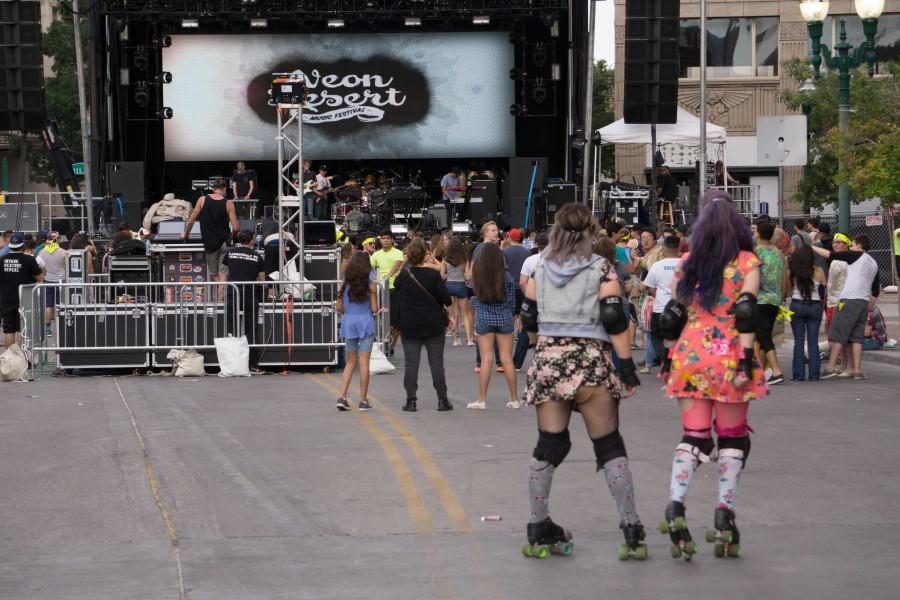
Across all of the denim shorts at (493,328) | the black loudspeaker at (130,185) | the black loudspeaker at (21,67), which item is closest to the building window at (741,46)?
the black loudspeaker at (130,185)

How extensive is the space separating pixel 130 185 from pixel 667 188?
12588 millimetres

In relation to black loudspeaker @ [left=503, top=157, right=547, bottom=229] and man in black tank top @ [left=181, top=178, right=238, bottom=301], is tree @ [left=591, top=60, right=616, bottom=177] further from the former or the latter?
man in black tank top @ [left=181, top=178, right=238, bottom=301]

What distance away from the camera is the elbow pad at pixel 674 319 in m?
8.23

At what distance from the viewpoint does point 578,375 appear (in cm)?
808

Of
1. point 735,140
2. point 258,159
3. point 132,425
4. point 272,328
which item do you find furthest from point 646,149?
point 132,425

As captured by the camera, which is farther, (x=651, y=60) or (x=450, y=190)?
(x=450, y=190)

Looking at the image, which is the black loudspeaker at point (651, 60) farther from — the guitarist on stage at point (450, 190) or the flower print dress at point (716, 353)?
the flower print dress at point (716, 353)

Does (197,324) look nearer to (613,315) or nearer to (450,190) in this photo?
(613,315)

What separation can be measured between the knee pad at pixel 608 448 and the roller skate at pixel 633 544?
34 cm

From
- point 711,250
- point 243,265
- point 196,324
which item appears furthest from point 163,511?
point 243,265

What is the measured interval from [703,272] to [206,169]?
3164 centimetres

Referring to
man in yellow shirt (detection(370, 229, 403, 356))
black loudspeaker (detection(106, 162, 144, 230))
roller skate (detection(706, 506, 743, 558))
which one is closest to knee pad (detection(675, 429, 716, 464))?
roller skate (detection(706, 506, 743, 558))

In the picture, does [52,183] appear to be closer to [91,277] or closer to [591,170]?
[591,170]

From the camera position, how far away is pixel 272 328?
65.6 feet
